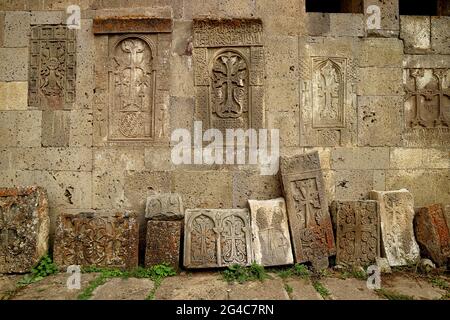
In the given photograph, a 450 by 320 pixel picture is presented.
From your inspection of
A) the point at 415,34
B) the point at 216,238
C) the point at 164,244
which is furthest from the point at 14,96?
the point at 415,34

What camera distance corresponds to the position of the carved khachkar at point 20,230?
3.20 m

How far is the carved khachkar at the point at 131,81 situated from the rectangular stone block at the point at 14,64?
908mm

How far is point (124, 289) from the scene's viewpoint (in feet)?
9.29

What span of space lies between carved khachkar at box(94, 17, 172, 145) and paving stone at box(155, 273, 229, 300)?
165 centimetres

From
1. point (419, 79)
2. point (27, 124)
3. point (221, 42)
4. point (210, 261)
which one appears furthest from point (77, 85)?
point (419, 79)

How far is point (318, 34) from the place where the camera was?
3.87 metres

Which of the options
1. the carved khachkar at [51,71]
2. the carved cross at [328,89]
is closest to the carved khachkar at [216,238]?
the carved cross at [328,89]

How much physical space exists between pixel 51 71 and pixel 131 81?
1001 mm

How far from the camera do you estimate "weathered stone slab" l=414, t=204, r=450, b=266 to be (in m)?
3.32

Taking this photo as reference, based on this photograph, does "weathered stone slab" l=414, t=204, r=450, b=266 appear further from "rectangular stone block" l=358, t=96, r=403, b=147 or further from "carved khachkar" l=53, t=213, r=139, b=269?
"carved khachkar" l=53, t=213, r=139, b=269

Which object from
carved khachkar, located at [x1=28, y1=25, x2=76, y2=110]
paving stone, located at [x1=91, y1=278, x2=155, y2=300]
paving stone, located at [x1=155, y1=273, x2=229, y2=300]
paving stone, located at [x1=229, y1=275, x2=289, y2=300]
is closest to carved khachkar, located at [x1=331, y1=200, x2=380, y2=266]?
paving stone, located at [x1=229, y1=275, x2=289, y2=300]

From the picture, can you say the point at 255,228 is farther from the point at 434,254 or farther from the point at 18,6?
the point at 18,6

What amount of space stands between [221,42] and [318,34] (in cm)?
125

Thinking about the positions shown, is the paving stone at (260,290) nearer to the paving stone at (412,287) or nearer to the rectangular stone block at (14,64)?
the paving stone at (412,287)
